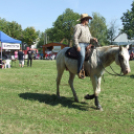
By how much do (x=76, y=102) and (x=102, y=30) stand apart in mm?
63395

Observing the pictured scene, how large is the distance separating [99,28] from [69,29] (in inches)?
451

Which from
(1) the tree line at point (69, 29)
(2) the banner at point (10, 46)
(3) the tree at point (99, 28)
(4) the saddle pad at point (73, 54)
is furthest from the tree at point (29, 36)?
(4) the saddle pad at point (73, 54)

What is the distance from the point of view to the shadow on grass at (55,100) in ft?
16.8

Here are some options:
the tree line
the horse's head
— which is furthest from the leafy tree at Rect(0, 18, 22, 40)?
the horse's head

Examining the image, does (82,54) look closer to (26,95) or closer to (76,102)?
(76,102)

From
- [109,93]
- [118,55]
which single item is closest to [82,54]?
[118,55]

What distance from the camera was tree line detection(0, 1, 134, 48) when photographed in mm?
45938

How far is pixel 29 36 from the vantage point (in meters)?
63.4

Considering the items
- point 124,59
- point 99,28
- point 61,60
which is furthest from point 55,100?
point 99,28

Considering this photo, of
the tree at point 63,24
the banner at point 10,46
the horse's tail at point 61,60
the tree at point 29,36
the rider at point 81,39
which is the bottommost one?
the horse's tail at point 61,60

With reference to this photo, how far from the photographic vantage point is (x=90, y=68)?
472 cm

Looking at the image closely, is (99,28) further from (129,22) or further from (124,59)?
(124,59)

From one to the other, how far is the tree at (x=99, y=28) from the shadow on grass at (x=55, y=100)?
58.5 metres

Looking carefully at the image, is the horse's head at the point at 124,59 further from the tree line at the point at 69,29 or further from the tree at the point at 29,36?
the tree at the point at 29,36
